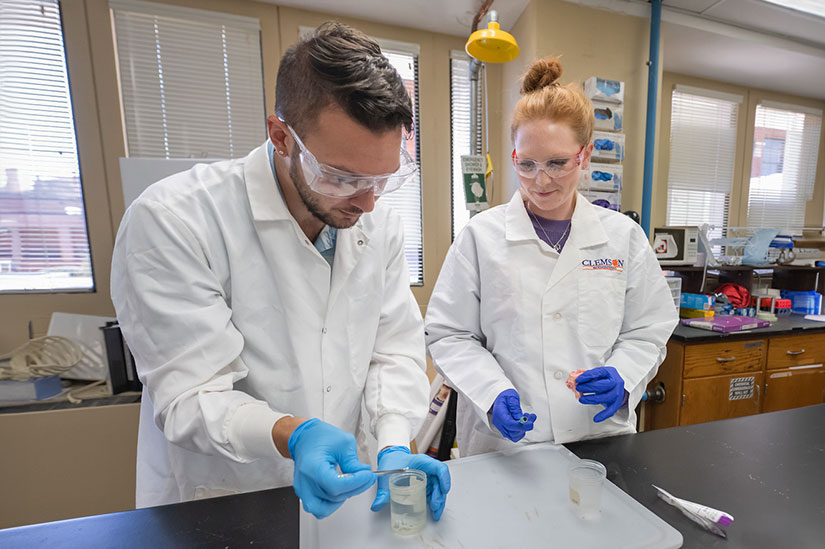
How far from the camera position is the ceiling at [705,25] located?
2277 mm

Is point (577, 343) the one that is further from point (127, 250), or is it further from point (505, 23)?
point (505, 23)

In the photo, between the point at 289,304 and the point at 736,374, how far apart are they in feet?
8.89

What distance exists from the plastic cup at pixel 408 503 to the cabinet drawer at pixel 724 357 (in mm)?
2144

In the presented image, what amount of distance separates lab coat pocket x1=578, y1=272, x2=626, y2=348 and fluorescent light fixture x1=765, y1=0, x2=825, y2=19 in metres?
2.45

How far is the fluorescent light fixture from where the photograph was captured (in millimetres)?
2205

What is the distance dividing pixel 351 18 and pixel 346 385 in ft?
8.04

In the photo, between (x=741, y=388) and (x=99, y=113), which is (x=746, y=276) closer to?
(x=741, y=388)

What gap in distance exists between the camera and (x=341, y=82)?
0.72 meters

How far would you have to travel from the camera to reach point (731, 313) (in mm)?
2656

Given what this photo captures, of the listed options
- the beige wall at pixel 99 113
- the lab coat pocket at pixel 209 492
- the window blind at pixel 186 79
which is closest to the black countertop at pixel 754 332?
the lab coat pocket at pixel 209 492

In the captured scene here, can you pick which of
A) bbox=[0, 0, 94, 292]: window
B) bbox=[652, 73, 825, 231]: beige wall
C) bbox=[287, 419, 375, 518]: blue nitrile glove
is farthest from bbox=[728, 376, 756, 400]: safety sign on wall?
bbox=[0, 0, 94, 292]: window

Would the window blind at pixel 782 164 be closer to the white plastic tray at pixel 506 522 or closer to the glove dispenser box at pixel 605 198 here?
the glove dispenser box at pixel 605 198

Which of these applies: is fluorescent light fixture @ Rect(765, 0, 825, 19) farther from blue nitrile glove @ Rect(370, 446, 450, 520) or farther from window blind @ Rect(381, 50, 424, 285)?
blue nitrile glove @ Rect(370, 446, 450, 520)

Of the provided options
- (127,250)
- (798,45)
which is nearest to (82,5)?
(127,250)
